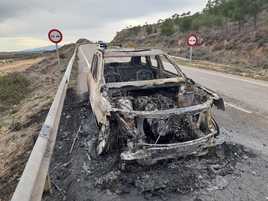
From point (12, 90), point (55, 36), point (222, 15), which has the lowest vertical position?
point (12, 90)

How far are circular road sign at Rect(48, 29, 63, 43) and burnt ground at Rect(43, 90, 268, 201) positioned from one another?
1058 cm

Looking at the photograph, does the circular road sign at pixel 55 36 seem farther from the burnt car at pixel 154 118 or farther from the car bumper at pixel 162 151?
the car bumper at pixel 162 151

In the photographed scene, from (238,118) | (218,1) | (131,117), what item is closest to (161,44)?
(218,1)

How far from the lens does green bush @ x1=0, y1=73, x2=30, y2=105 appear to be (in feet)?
43.7

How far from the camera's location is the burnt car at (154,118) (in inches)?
173

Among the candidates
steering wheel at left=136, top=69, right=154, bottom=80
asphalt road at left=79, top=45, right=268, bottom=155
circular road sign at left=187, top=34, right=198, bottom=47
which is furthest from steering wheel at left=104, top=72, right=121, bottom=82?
circular road sign at left=187, top=34, right=198, bottom=47

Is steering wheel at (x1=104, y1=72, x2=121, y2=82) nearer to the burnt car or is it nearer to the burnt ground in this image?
the burnt car

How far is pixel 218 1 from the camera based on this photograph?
139 ft

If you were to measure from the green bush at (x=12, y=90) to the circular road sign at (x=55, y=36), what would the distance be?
3.09 m

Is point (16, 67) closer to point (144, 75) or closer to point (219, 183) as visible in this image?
point (144, 75)

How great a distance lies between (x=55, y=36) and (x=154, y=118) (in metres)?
11.8

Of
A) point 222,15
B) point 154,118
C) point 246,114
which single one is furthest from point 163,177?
point 222,15

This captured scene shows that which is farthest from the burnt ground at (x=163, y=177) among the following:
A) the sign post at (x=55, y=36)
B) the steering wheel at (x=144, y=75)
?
the sign post at (x=55, y=36)

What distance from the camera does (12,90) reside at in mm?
14961
